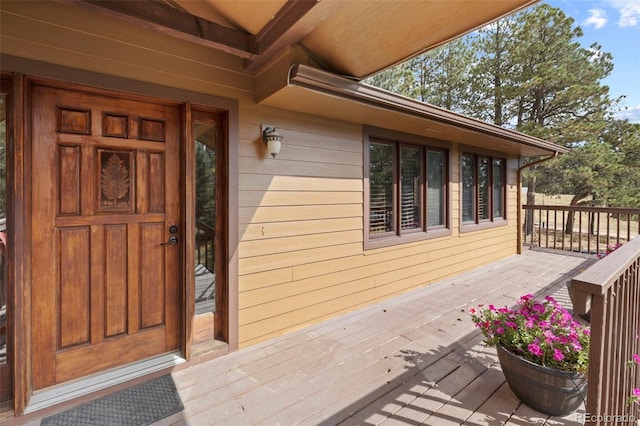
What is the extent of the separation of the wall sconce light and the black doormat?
1.97 meters

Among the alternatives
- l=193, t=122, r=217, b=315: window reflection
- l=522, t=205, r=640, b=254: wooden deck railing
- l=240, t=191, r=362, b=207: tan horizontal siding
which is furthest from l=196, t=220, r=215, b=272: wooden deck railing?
l=522, t=205, r=640, b=254: wooden deck railing

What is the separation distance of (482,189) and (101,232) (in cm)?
579

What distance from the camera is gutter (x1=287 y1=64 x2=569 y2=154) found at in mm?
2254

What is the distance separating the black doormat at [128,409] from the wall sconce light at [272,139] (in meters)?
1.97

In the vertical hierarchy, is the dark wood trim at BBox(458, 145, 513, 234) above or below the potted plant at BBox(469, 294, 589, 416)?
above

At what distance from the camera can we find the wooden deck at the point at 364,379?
184 centimetres

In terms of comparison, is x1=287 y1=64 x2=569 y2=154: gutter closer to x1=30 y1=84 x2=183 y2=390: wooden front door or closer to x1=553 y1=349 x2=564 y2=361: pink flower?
x1=30 y1=84 x2=183 y2=390: wooden front door

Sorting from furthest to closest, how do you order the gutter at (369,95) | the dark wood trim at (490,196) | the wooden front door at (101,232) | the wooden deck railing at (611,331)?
the dark wood trim at (490,196) → the gutter at (369,95) → the wooden front door at (101,232) → the wooden deck railing at (611,331)

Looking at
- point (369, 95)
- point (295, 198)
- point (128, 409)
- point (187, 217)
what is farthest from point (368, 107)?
point (128, 409)

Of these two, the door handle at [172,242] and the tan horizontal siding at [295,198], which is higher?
the tan horizontal siding at [295,198]

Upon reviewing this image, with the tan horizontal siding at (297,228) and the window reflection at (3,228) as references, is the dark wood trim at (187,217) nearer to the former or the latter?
the tan horizontal siding at (297,228)

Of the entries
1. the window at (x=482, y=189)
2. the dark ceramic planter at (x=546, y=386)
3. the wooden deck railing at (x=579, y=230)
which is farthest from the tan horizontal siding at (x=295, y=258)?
the wooden deck railing at (x=579, y=230)

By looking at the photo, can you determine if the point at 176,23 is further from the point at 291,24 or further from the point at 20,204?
the point at 20,204

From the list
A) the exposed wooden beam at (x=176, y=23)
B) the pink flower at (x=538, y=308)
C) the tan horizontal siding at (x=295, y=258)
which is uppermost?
the exposed wooden beam at (x=176, y=23)
